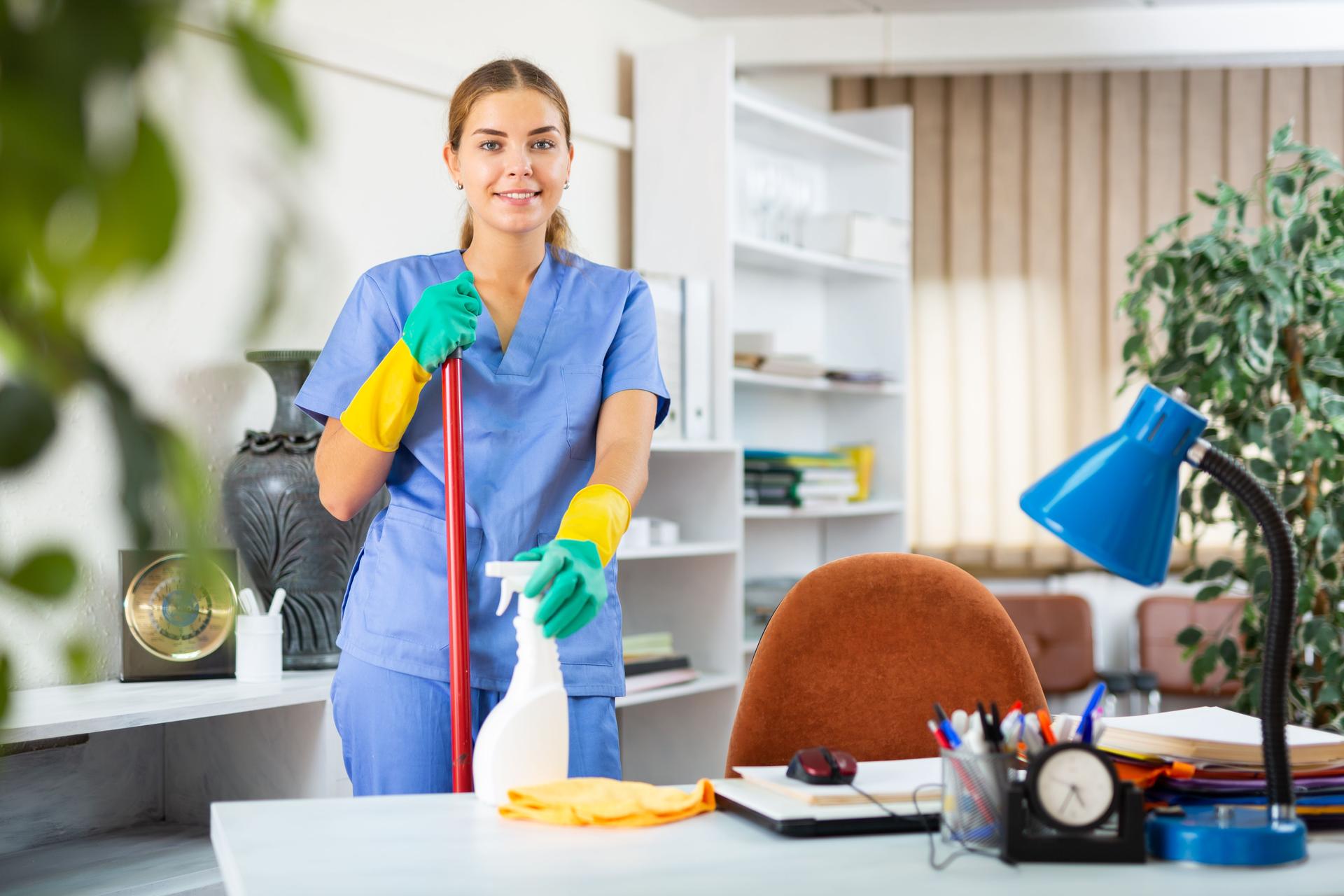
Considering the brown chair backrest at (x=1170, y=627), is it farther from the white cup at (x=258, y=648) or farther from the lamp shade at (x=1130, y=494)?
the lamp shade at (x=1130, y=494)

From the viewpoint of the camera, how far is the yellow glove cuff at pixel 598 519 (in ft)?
4.45

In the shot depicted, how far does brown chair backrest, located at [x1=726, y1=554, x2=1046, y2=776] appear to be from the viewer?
59.8 inches

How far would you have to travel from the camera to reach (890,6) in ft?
12.4

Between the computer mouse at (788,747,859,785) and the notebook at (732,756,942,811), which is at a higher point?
the computer mouse at (788,747,859,785)

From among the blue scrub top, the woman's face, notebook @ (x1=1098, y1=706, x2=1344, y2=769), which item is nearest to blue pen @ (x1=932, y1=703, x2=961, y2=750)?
notebook @ (x1=1098, y1=706, x2=1344, y2=769)

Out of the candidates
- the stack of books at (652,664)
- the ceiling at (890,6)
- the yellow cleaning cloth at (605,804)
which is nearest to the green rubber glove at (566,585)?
the yellow cleaning cloth at (605,804)

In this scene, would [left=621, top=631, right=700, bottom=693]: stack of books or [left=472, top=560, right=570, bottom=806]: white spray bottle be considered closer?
[left=472, top=560, right=570, bottom=806]: white spray bottle

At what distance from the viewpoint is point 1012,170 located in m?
4.25

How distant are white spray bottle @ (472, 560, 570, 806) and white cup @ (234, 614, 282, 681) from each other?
1.09 meters

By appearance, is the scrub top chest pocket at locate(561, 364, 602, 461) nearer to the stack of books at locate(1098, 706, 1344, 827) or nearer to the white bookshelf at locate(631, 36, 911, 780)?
the stack of books at locate(1098, 706, 1344, 827)

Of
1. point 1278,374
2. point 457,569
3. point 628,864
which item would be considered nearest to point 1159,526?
point 628,864

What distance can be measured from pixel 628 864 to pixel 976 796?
0.28m

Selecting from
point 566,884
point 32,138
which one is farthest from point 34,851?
point 32,138

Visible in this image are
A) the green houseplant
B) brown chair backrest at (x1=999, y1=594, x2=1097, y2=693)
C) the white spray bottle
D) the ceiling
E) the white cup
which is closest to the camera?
the white spray bottle
